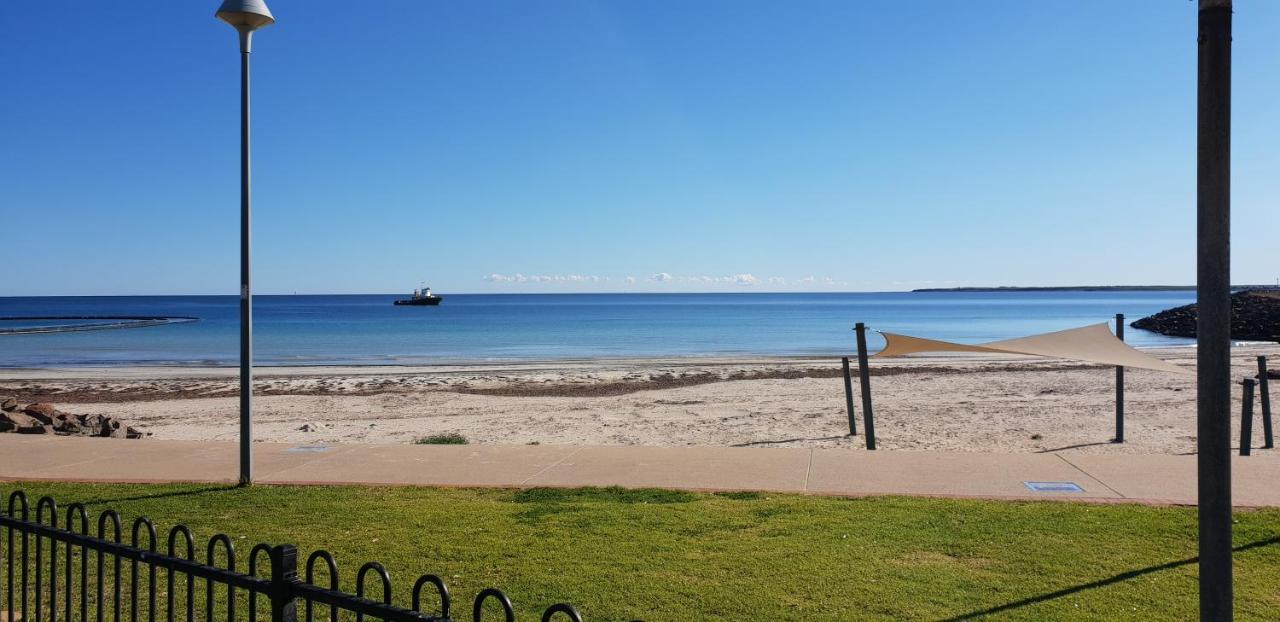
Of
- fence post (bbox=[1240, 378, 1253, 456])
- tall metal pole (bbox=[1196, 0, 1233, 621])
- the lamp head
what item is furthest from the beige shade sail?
the lamp head

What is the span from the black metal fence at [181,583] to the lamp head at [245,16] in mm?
4225

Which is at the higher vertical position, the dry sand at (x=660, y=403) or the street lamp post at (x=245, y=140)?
the street lamp post at (x=245, y=140)

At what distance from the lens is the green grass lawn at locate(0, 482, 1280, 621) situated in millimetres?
5094

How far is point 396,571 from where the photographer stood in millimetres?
5645

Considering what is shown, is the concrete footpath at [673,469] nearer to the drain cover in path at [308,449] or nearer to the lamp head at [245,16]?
the drain cover in path at [308,449]

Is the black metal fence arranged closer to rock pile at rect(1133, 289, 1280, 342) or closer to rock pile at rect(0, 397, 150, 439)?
rock pile at rect(0, 397, 150, 439)

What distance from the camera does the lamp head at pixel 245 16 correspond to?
7629 millimetres

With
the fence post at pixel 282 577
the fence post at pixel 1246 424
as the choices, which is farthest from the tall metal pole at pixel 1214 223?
the fence post at pixel 1246 424

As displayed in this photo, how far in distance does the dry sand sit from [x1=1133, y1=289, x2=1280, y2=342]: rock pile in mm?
26165

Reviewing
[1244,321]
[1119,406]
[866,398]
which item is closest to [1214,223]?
[866,398]

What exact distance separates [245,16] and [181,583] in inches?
187

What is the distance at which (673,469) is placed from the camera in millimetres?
9148

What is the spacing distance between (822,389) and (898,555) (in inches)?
662

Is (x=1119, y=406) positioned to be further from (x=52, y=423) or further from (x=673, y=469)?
(x=52, y=423)
